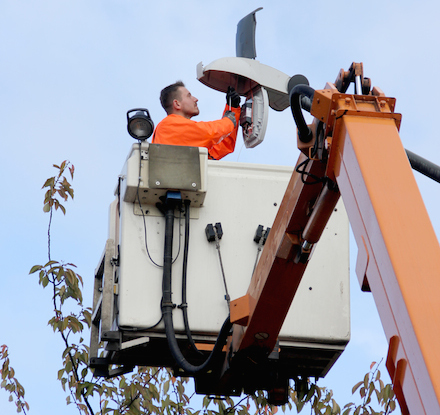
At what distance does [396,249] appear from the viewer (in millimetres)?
3096

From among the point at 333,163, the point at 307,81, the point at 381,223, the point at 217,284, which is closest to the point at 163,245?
the point at 217,284

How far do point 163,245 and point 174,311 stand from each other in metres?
0.44

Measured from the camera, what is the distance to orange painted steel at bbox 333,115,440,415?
2.84 meters

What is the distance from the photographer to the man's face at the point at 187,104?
7082mm

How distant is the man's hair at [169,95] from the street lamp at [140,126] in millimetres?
1318

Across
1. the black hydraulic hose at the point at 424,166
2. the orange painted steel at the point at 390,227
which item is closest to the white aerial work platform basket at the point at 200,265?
the orange painted steel at the point at 390,227

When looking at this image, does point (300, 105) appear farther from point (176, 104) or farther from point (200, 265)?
point (176, 104)

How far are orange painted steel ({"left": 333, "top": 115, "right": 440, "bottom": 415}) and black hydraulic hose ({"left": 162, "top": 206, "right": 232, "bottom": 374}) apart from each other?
184 cm

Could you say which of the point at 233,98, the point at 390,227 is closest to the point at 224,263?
the point at 233,98

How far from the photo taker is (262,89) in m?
6.52

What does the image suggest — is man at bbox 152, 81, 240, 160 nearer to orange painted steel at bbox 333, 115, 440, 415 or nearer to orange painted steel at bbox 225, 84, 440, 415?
orange painted steel at bbox 225, 84, 440, 415

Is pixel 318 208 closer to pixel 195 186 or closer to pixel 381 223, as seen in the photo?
pixel 381 223

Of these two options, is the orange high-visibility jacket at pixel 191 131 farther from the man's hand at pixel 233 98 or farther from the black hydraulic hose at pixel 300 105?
the black hydraulic hose at pixel 300 105

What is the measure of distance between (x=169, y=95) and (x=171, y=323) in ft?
7.76
